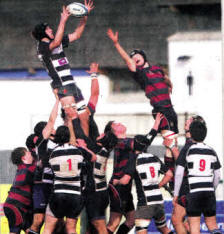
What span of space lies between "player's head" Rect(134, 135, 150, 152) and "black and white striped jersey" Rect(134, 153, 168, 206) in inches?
10.9

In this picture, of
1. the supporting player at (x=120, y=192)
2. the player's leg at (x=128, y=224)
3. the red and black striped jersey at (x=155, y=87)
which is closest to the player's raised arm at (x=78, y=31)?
the red and black striped jersey at (x=155, y=87)

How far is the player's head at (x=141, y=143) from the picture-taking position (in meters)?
11.0

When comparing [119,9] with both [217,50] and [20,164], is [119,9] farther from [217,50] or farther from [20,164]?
[20,164]

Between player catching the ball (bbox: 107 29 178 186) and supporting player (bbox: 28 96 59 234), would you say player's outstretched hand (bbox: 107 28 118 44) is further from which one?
supporting player (bbox: 28 96 59 234)

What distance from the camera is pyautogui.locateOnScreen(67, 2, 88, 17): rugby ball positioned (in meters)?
11.9

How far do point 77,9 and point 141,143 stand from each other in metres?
2.07

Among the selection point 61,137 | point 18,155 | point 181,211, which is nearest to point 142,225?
point 181,211

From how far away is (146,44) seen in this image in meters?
12.9

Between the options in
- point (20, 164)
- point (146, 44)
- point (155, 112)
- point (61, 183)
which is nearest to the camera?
→ point (61, 183)

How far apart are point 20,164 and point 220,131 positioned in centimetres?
285

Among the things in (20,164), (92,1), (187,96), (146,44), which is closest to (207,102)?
(187,96)

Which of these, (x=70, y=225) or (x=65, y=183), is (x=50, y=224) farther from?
(x=65, y=183)

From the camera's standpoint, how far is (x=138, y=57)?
40.1 ft

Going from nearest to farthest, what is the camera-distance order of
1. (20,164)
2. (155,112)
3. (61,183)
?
(61,183), (20,164), (155,112)
